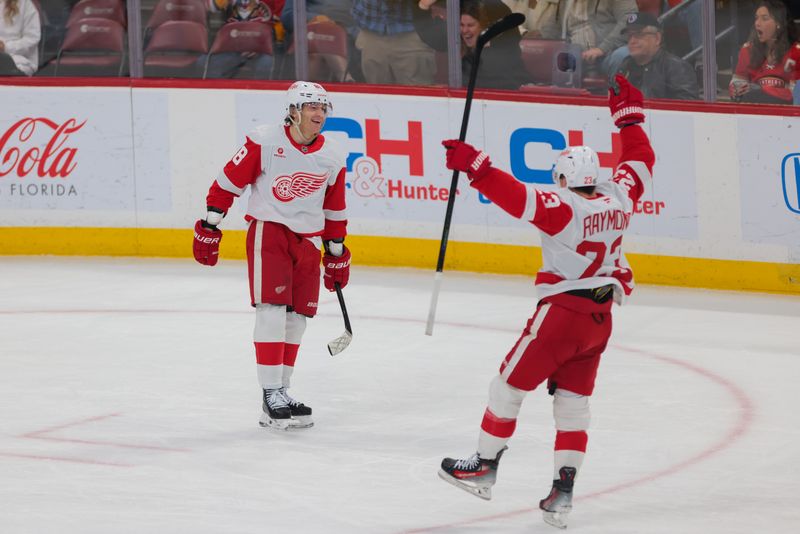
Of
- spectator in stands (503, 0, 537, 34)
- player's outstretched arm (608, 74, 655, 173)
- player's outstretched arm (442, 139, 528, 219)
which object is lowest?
player's outstretched arm (442, 139, 528, 219)

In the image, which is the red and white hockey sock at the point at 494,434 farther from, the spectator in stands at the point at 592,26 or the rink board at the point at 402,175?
the spectator in stands at the point at 592,26

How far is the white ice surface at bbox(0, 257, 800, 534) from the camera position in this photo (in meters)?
4.76

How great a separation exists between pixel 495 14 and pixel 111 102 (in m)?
2.79

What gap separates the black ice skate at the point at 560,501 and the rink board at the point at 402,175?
174 inches

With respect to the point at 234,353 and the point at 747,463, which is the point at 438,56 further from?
the point at 747,463

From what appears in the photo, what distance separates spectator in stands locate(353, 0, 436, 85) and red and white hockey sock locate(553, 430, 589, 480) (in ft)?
17.4

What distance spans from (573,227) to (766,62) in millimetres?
4465

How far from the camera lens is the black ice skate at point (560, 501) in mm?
4566

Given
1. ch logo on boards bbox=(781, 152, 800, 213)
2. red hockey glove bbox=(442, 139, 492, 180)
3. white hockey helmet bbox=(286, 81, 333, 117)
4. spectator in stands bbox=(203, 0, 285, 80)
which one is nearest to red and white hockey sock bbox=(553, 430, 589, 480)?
red hockey glove bbox=(442, 139, 492, 180)

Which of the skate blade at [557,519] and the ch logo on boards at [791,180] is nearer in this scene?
the skate blade at [557,519]

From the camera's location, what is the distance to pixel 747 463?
534cm

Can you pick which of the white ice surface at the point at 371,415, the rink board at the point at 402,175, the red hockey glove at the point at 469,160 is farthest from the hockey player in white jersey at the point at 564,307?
the rink board at the point at 402,175

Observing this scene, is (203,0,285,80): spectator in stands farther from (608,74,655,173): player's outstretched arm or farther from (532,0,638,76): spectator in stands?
(608,74,655,173): player's outstretched arm

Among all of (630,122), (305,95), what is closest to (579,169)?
(630,122)
